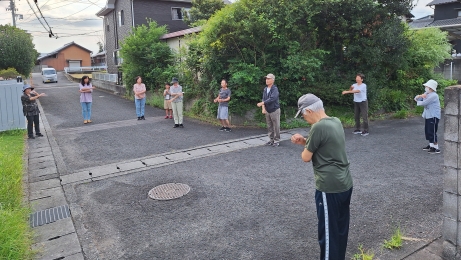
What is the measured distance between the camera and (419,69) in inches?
520

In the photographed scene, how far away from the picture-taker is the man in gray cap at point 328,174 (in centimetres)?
298

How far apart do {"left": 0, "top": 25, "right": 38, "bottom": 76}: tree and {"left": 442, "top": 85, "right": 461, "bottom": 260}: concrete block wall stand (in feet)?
70.4

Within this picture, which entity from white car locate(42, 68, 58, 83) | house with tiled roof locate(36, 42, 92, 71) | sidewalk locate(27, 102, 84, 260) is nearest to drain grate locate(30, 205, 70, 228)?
sidewalk locate(27, 102, 84, 260)

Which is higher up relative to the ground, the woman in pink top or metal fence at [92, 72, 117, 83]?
metal fence at [92, 72, 117, 83]

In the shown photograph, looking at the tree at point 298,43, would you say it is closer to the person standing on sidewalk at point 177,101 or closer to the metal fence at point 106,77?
the person standing on sidewalk at point 177,101

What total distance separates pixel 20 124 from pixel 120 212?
7.33 meters

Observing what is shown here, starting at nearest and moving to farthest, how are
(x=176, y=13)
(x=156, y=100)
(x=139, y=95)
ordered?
(x=139, y=95) → (x=156, y=100) → (x=176, y=13)

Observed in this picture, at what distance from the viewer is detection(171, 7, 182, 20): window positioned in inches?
927

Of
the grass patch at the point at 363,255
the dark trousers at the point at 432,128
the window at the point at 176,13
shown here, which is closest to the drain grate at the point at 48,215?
the grass patch at the point at 363,255

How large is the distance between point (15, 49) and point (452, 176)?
2198 cm

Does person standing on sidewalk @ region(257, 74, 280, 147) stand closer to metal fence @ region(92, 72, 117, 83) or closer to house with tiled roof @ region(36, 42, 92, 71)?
metal fence @ region(92, 72, 117, 83)

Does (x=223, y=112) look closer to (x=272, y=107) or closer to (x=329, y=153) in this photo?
(x=272, y=107)

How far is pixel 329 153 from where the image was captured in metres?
3.01

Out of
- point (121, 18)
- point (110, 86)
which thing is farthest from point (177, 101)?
point (121, 18)
